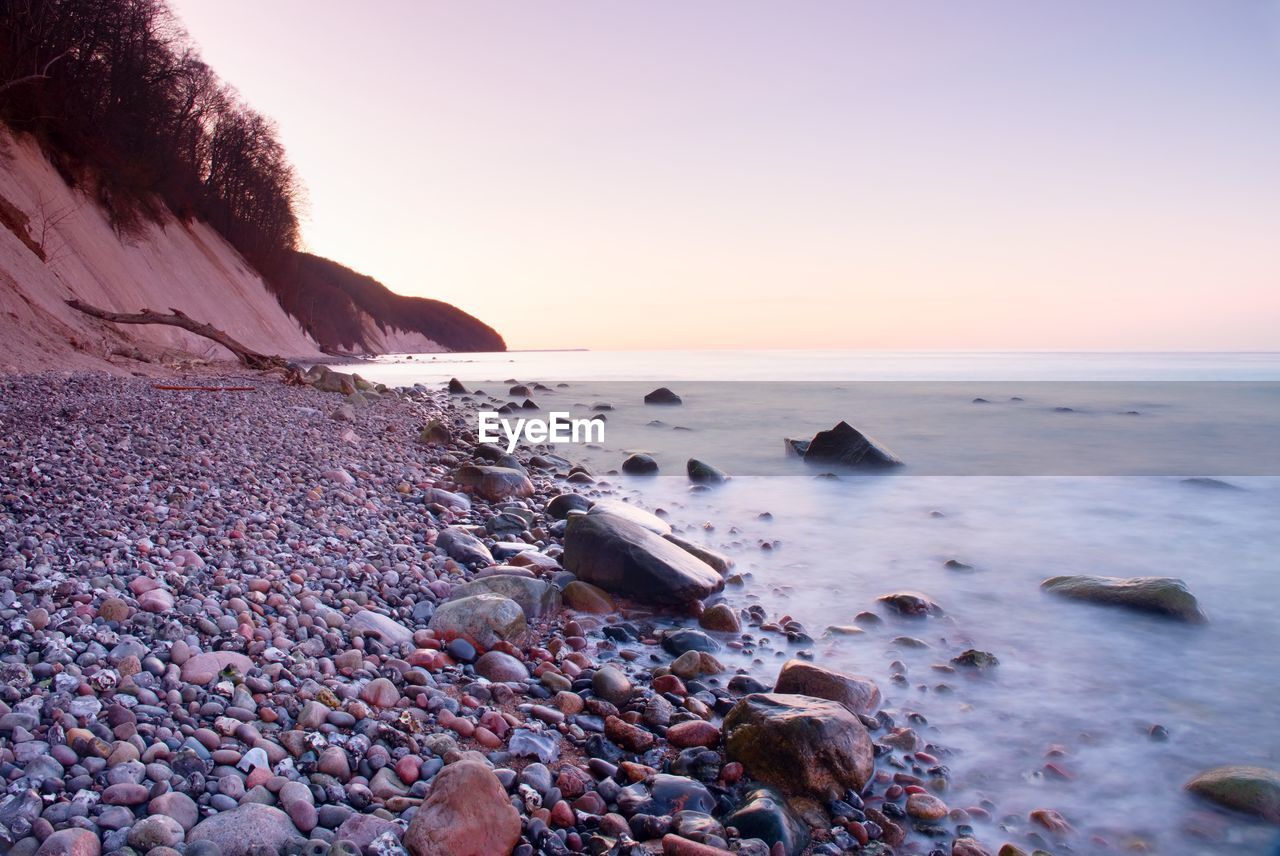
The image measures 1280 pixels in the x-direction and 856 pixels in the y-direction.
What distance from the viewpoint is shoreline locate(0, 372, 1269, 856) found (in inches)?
78.4

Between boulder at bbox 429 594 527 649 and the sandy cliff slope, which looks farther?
the sandy cliff slope

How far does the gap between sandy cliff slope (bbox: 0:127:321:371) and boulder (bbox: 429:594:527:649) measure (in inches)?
323

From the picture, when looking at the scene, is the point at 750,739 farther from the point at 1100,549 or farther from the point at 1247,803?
the point at 1100,549

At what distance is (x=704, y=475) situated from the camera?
8.95 metres

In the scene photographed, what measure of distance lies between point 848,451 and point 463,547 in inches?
267

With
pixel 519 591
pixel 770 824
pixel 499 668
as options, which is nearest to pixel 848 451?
pixel 519 591

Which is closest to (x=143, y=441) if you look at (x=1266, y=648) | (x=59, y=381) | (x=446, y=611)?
(x=446, y=611)

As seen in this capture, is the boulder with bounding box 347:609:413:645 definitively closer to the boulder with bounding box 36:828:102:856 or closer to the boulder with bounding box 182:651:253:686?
the boulder with bounding box 182:651:253:686

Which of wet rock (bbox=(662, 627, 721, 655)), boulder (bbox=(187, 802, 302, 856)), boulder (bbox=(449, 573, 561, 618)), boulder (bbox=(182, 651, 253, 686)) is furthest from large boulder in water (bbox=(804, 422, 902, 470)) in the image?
boulder (bbox=(187, 802, 302, 856))

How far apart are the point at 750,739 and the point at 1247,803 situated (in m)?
1.73

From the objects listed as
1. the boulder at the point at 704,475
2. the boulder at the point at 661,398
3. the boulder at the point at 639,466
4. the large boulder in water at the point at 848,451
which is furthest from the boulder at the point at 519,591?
the boulder at the point at 661,398

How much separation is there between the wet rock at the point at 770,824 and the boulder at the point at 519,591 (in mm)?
1674

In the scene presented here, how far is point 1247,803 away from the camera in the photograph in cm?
261

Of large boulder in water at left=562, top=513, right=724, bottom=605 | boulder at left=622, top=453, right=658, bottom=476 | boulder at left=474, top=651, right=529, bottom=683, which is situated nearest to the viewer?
boulder at left=474, top=651, right=529, bottom=683
